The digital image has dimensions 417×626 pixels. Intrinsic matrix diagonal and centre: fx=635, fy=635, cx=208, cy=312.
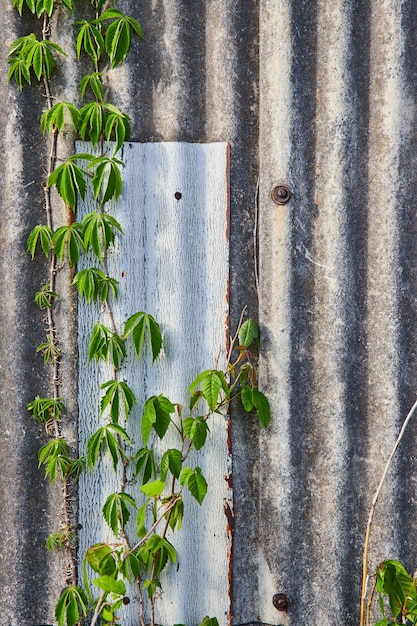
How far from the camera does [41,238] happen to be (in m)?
1.80

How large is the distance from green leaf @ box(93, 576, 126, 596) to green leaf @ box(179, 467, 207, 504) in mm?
296

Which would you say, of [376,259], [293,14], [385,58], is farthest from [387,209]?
[293,14]

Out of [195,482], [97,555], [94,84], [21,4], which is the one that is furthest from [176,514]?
[21,4]

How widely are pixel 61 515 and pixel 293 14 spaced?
160 cm

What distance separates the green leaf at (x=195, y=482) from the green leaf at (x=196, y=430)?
0.07m

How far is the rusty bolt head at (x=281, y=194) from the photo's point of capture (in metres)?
1.85

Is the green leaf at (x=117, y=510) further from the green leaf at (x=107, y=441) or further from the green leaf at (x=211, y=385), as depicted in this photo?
the green leaf at (x=211, y=385)

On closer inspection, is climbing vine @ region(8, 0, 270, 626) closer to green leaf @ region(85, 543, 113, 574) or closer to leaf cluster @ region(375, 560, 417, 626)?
green leaf @ region(85, 543, 113, 574)

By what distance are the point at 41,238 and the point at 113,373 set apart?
0.44m

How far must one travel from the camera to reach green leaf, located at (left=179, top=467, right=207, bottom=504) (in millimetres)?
1752

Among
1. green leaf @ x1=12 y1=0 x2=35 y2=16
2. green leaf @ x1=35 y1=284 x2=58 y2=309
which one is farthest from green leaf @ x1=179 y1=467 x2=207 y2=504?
green leaf @ x1=12 y1=0 x2=35 y2=16

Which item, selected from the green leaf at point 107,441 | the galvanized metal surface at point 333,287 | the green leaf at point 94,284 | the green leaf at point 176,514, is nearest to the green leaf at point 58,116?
the green leaf at point 94,284

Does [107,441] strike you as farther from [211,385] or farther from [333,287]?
[333,287]

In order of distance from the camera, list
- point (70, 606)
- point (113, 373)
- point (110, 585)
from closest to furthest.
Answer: point (110, 585)
point (70, 606)
point (113, 373)
